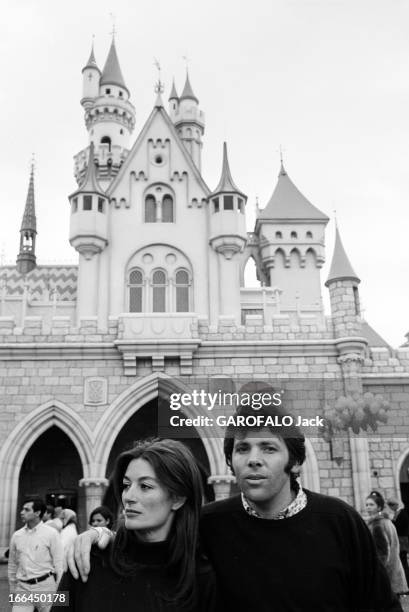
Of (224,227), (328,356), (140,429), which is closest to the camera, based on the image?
(328,356)

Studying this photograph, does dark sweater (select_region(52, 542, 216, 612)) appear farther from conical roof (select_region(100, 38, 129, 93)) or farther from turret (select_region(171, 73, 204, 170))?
conical roof (select_region(100, 38, 129, 93))

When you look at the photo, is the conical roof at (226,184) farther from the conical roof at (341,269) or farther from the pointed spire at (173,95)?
the pointed spire at (173,95)

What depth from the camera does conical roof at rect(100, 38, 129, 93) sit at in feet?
110

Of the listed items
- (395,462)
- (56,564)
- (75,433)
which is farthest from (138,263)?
(56,564)

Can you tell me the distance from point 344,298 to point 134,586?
1327 centimetres

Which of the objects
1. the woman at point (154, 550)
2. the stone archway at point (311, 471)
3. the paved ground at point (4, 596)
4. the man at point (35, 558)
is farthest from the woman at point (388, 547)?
the stone archway at point (311, 471)

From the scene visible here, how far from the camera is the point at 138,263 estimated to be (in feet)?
72.8

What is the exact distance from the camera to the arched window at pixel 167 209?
22.8m

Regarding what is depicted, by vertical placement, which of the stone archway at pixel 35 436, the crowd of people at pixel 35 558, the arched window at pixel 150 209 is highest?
the arched window at pixel 150 209

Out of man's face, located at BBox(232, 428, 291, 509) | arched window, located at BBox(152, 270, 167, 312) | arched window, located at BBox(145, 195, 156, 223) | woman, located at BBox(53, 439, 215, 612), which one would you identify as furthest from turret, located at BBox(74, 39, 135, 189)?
woman, located at BBox(53, 439, 215, 612)

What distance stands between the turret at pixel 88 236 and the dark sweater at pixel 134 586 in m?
19.3

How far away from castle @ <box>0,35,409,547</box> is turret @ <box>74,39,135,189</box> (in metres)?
7.68

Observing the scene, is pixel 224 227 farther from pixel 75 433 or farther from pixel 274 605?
pixel 274 605

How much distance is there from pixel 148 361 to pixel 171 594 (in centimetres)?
1225
